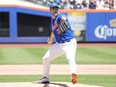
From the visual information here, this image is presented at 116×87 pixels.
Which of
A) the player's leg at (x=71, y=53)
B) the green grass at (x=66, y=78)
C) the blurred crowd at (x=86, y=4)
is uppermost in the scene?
the blurred crowd at (x=86, y=4)

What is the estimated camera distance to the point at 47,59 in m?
8.94

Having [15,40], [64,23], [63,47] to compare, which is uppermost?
[64,23]

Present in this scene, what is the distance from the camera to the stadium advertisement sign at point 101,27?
26.4m

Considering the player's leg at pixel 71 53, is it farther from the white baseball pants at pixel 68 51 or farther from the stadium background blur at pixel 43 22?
the stadium background blur at pixel 43 22

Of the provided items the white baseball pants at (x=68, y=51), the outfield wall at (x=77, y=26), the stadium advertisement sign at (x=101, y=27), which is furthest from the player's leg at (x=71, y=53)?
the stadium advertisement sign at (x=101, y=27)

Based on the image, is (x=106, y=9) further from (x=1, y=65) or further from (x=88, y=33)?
(x=1, y=65)

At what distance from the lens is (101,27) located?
2645 centimetres

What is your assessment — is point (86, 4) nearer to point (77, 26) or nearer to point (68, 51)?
point (77, 26)

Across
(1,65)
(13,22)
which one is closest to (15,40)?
(13,22)

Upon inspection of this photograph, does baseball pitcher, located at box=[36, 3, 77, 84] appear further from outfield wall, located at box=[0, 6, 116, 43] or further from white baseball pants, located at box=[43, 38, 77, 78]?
outfield wall, located at box=[0, 6, 116, 43]

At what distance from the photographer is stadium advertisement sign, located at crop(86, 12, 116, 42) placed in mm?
26352

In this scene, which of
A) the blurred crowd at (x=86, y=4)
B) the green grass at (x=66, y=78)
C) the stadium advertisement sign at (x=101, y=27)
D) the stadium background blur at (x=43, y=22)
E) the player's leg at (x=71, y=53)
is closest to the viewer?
the player's leg at (x=71, y=53)

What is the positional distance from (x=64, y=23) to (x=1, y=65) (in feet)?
21.1

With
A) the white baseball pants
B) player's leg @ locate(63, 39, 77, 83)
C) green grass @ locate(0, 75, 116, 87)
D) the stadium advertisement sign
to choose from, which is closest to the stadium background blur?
the stadium advertisement sign
